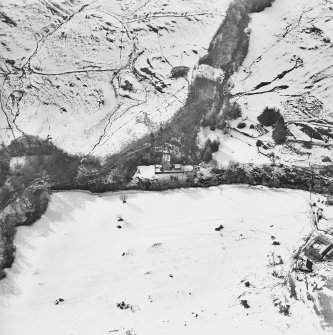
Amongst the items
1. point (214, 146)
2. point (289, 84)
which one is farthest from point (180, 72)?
point (289, 84)

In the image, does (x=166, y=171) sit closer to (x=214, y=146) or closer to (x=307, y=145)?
(x=214, y=146)

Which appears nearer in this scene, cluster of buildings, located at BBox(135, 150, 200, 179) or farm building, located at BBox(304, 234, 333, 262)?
farm building, located at BBox(304, 234, 333, 262)

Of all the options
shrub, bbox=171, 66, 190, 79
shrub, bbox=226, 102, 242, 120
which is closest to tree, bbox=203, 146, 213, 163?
shrub, bbox=226, 102, 242, 120

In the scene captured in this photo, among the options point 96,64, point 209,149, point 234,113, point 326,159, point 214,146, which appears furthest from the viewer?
point 96,64

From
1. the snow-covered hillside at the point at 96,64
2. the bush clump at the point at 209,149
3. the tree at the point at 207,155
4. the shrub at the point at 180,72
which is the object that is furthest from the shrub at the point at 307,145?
the shrub at the point at 180,72

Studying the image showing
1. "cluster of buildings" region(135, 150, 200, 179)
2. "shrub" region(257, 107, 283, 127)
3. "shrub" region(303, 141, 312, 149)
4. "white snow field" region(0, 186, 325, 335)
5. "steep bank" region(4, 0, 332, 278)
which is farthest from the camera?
"shrub" region(257, 107, 283, 127)

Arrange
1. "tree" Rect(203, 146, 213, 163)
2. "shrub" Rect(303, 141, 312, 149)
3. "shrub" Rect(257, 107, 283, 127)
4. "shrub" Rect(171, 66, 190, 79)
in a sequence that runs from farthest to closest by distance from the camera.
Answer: "shrub" Rect(171, 66, 190, 79) < "shrub" Rect(257, 107, 283, 127) < "shrub" Rect(303, 141, 312, 149) < "tree" Rect(203, 146, 213, 163)

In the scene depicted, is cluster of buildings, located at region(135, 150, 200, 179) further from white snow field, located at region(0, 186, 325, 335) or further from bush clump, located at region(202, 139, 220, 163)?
white snow field, located at region(0, 186, 325, 335)

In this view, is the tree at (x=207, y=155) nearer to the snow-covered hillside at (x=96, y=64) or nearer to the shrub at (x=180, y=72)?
the snow-covered hillside at (x=96, y=64)
